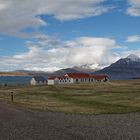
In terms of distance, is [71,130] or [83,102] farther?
[83,102]

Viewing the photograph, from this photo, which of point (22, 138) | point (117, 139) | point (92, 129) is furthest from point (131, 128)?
point (22, 138)

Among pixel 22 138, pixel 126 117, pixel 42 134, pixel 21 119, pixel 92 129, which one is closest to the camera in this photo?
pixel 22 138

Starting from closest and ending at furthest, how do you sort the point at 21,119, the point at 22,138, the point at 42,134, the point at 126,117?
the point at 22,138 < the point at 42,134 < the point at 21,119 < the point at 126,117

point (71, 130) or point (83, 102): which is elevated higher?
point (83, 102)

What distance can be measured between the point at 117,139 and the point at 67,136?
11.8 feet

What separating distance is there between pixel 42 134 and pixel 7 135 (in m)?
2.58

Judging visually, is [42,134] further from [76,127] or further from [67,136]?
[76,127]

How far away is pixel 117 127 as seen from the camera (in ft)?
105

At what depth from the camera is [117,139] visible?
25.5 m

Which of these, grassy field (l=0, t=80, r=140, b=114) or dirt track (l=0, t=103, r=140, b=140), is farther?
grassy field (l=0, t=80, r=140, b=114)

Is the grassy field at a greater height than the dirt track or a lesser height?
greater

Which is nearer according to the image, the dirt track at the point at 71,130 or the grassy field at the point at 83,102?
the dirt track at the point at 71,130

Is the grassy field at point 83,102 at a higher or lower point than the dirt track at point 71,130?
higher

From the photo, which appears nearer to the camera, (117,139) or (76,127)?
(117,139)
